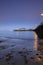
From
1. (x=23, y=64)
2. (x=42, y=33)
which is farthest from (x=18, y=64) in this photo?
(x=42, y=33)

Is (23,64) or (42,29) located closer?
(23,64)

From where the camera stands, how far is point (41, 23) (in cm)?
2000

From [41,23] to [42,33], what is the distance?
1378mm

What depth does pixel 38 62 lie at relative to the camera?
570 cm

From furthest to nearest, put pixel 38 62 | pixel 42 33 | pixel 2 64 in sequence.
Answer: pixel 42 33 < pixel 38 62 < pixel 2 64

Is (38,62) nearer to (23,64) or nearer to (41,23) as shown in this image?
(23,64)

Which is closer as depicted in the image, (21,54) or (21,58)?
(21,58)

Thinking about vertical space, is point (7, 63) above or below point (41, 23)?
below

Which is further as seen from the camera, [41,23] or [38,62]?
[41,23]

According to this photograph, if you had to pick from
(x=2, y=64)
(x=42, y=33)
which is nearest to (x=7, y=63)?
(x=2, y=64)

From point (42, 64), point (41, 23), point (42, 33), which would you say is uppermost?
point (41, 23)

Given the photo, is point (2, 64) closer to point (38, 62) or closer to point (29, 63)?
point (29, 63)

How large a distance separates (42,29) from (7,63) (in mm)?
14541

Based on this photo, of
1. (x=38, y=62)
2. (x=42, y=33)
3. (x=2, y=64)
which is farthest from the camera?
(x=42, y=33)
